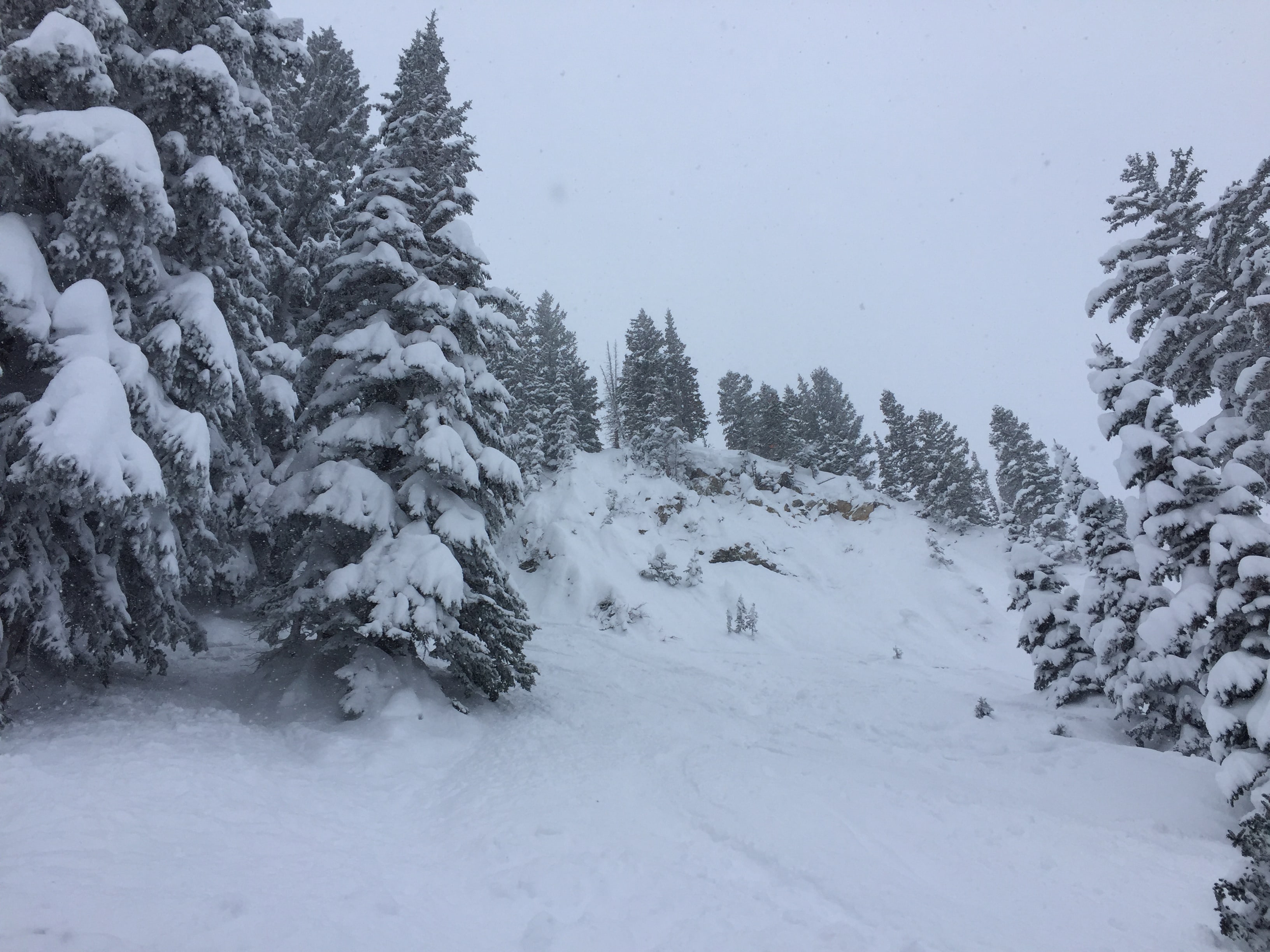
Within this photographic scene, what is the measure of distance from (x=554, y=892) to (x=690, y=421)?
144 feet

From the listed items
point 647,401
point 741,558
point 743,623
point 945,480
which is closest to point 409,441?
point 743,623

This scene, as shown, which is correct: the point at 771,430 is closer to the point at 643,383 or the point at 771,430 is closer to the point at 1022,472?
the point at 643,383

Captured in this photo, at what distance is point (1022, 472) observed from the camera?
136 ft

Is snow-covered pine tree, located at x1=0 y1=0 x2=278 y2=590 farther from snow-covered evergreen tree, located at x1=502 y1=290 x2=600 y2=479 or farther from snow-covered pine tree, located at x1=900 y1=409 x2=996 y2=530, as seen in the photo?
snow-covered pine tree, located at x1=900 y1=409 x2=996 y2=530

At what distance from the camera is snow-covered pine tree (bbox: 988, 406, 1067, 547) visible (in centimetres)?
4041

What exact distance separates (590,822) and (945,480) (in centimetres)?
4273

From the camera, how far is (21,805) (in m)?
4.78

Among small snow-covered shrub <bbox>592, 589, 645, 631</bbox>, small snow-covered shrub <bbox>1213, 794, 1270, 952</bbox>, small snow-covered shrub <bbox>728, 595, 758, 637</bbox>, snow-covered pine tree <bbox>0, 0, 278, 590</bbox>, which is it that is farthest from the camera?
small snow-covered shrub <bbox>728, 595, 758, 637</bbox>

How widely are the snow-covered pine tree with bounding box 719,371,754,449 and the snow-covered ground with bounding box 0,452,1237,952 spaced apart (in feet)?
117

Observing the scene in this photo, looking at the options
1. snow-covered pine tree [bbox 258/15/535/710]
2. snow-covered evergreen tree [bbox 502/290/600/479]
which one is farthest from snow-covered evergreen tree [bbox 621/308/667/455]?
snow-covered pine tree [bbox 258/15/535/710]

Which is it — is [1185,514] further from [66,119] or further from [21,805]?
[66,119]

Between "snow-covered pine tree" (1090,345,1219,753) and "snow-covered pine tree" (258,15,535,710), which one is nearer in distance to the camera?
"snow-covered pine tree" (1090,345,1219,753)

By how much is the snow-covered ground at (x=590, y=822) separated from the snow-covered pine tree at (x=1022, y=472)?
31049mm

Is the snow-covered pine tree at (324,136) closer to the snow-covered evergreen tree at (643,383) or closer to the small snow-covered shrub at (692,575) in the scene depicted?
the small snow-covered shrub at (692,575)
